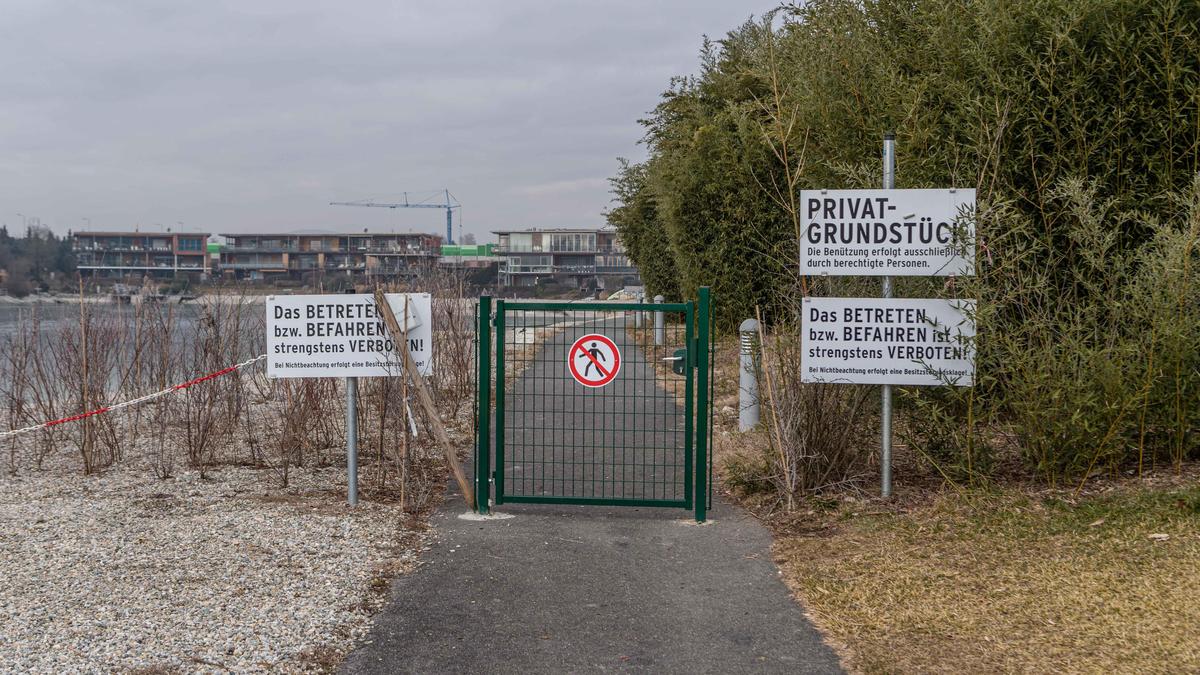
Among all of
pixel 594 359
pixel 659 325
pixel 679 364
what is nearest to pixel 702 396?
pixel 679 364

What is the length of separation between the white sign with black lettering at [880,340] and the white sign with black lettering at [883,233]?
23cm

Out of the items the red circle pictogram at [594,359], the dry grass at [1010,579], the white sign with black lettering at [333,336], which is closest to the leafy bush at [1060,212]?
the dry grass at [1010,579]

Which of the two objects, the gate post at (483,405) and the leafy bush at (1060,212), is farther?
the gate post at (483,405)

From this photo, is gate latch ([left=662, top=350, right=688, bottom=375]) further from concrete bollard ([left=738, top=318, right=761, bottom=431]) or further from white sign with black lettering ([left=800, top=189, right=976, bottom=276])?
concrete bollard ([left=738, top=318, right=761, bottom=431])

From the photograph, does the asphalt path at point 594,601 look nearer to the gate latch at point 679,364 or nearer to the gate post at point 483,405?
the gate post at point 483,405

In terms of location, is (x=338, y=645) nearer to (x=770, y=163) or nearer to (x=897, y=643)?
(x=897, y=643)

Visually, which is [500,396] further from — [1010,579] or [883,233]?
[1010,579]

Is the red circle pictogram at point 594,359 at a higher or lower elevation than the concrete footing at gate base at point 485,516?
higher

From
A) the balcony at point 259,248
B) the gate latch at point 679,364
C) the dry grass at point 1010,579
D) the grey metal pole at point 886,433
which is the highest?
the balcony at point 259,248

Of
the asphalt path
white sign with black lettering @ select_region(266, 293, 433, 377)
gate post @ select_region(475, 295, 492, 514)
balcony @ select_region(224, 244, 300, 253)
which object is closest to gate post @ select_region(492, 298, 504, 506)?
gate post @ select_region(475, 295, 492, 514)

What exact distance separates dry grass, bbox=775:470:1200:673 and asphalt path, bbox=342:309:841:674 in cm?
29

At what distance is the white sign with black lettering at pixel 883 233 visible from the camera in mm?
7066

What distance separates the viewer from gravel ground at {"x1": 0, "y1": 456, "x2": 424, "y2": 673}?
4.64 metres

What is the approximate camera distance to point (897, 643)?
473cm
